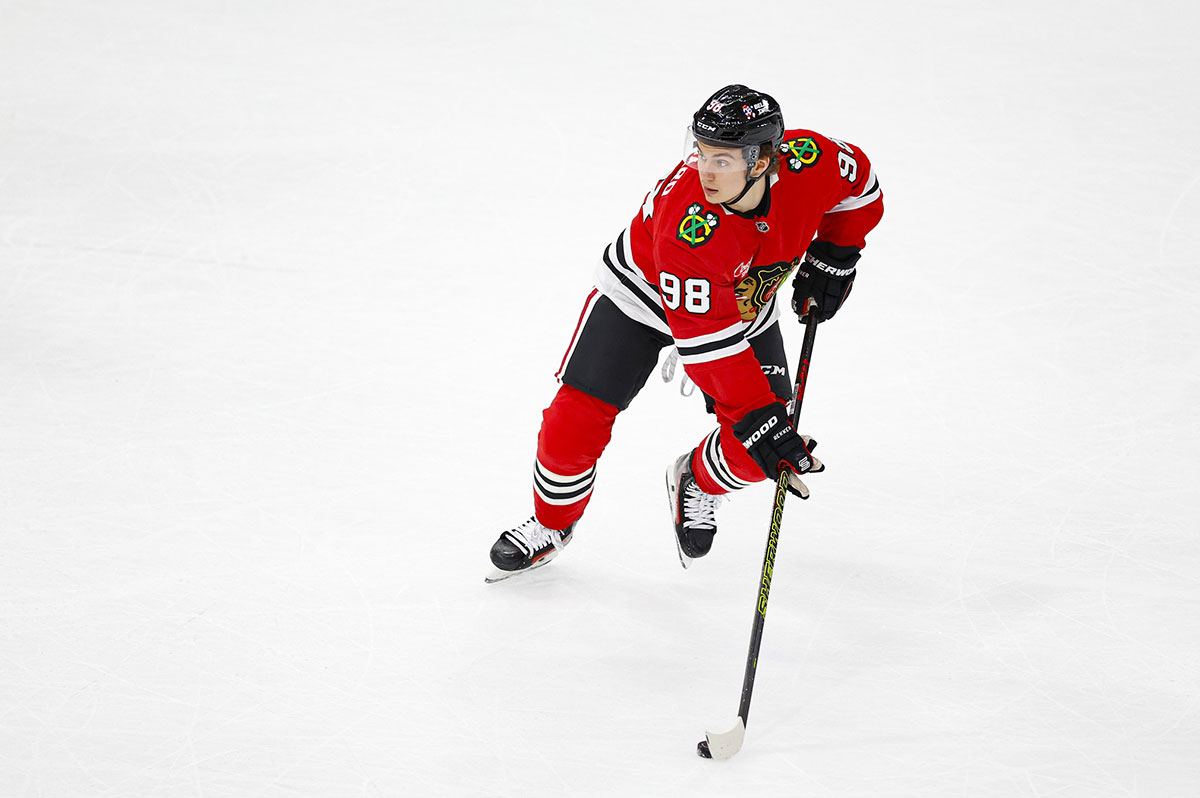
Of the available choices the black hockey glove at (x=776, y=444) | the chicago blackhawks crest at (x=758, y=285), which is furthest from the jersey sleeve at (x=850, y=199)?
the black hockey glove at (x=776, y=444)

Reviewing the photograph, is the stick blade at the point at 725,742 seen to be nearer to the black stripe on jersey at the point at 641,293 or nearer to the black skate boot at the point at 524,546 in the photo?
the black skate boot at the point at 524,546

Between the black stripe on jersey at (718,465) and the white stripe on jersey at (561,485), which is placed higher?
the black stripe on jersey at (718,465)

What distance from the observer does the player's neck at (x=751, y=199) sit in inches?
85.9

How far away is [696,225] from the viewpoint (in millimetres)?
2143

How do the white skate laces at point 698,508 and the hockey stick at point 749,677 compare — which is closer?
the hockey stick at point 749,677

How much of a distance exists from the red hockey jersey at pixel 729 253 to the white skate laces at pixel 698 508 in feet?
1.36

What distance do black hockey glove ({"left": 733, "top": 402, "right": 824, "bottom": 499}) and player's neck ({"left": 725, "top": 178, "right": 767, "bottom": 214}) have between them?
→ 385mm

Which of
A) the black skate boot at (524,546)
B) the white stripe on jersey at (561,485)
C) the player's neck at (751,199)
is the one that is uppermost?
the player's neck at (751,199)

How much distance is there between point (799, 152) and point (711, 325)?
1.61ft

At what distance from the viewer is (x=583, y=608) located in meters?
2.63

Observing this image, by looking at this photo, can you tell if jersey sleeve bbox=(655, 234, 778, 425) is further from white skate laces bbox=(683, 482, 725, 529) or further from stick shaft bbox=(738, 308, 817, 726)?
white skate laces bbox=(683, 482, 725, 529)

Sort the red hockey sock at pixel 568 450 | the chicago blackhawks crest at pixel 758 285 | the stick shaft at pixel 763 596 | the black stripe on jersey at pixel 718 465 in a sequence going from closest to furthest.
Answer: the stick shaft at pixel 763 596 < the chicago blackhawks crest at pixel 758 285 < the red hockey sock at pixel 568 450 < the black stripe on jersey at pixel 718 465

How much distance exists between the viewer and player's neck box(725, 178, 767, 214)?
2.18 meters

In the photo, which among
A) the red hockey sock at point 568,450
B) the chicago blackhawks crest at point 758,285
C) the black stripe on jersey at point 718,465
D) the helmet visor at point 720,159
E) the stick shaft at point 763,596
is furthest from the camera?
the black stripe on jersey at point 718,465
